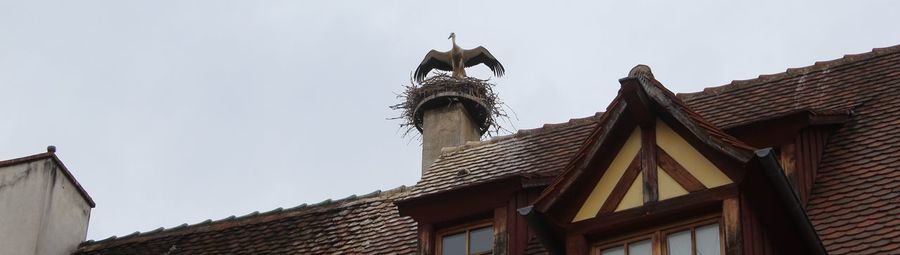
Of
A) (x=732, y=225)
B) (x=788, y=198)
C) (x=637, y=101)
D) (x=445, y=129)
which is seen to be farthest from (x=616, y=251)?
(x=445, y=129)

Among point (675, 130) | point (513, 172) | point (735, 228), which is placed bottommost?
point (735, 228)

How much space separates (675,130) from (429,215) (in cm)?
367

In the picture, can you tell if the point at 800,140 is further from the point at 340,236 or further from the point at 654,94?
the point at 340,236

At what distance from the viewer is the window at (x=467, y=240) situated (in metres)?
20.1

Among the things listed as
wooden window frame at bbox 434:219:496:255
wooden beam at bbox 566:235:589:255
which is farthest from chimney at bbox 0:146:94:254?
wooden beam at bbox 566:235:589:255

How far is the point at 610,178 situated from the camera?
17.5 m

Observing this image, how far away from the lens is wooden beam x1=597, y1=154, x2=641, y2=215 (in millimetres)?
17312

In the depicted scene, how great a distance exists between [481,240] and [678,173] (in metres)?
3.52

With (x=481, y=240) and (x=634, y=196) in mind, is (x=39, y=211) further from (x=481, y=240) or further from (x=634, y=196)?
(x=634, y=196)

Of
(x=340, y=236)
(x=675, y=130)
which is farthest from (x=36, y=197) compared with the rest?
(x=675, y=130)

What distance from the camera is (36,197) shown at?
79.5 feet

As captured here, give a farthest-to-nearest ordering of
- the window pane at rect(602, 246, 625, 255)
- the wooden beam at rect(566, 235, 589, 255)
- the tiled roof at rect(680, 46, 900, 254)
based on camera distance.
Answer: the tiled roof at rect(680, 46, 900, 254), the wooden beam at rect(566, 235, 589, 255), the window pane at rect(602, 246, 625, 255)

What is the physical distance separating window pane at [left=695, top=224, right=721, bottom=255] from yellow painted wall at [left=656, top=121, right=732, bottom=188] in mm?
355

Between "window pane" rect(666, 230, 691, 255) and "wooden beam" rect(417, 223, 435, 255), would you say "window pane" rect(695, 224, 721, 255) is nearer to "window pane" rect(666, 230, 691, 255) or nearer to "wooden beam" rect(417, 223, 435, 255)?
"window pane" rect(666, 230, 691, 255)
